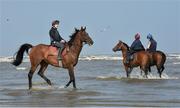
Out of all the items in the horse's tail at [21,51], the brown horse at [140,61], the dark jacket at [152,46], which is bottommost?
the brown horse at [140,61]

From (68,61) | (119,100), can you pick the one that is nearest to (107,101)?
(119,100)

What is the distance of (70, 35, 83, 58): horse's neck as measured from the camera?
19.3m

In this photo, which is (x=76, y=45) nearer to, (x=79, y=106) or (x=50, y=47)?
(x=50, y=47)

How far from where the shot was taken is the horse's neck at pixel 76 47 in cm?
1927

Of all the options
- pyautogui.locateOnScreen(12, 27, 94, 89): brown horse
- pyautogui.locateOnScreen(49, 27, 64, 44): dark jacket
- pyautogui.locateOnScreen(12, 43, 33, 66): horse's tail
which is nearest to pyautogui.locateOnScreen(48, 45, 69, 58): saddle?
pyautogui.locateOnScreen(12, 27, 94, 89): brown horse

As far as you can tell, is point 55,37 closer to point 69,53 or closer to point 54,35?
point 54,35

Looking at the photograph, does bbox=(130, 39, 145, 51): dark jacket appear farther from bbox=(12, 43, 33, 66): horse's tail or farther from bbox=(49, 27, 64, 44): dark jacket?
bbox=(49, 27, 64, 44): dark jacket

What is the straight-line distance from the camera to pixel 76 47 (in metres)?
19.4

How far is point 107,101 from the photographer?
14.8 m

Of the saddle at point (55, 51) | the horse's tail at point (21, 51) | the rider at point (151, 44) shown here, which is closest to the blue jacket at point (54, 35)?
the saddle at point (55, 51)

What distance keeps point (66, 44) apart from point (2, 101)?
15.9ft

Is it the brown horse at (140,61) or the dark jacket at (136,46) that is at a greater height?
the dark jacket at (136,46)

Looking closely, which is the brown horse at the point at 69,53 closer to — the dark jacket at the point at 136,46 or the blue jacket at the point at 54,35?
the blue jacket at the point at 54,35

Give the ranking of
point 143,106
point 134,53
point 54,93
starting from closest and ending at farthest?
point 143,106, point 54,93, point 134,53
